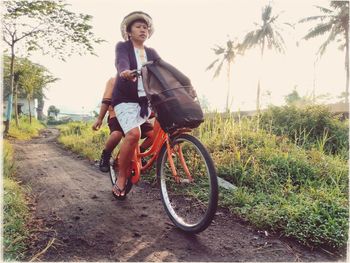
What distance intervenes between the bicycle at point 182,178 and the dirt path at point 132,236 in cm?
18

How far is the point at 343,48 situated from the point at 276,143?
30.0 meters

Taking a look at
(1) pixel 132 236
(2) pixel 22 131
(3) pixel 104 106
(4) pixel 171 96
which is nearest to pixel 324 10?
(2) pixel 22 131

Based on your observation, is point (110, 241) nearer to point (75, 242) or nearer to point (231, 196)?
point (75, 242)

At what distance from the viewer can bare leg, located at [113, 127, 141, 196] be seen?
3424mm

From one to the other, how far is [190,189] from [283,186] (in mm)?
1176

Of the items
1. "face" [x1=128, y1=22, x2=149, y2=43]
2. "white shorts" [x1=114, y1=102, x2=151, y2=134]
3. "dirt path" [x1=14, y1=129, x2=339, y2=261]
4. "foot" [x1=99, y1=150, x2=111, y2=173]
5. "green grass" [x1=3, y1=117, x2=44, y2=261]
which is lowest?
"dirt path" [x1=14, y1=129, x2=339, y2=261]

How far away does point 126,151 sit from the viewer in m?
3.51

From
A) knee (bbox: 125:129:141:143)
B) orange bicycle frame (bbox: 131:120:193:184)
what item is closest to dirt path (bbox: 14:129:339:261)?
orange bicycle frame (bbox: 131:120:193:184)

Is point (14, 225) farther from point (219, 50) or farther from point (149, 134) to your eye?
point (219, 50)

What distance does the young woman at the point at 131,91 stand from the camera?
344 centimetres

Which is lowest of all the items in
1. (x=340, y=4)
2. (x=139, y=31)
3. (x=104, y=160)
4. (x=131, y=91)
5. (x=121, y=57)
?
(x=104, y=160)

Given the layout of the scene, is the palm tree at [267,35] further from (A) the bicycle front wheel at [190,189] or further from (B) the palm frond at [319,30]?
(A) the bicycle front wheel at [190,189]

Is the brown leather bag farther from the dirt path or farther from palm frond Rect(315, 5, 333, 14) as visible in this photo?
palm frond Rect(315, 5, 333, 14)

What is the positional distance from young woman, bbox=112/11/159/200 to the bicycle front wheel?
0.41 m
